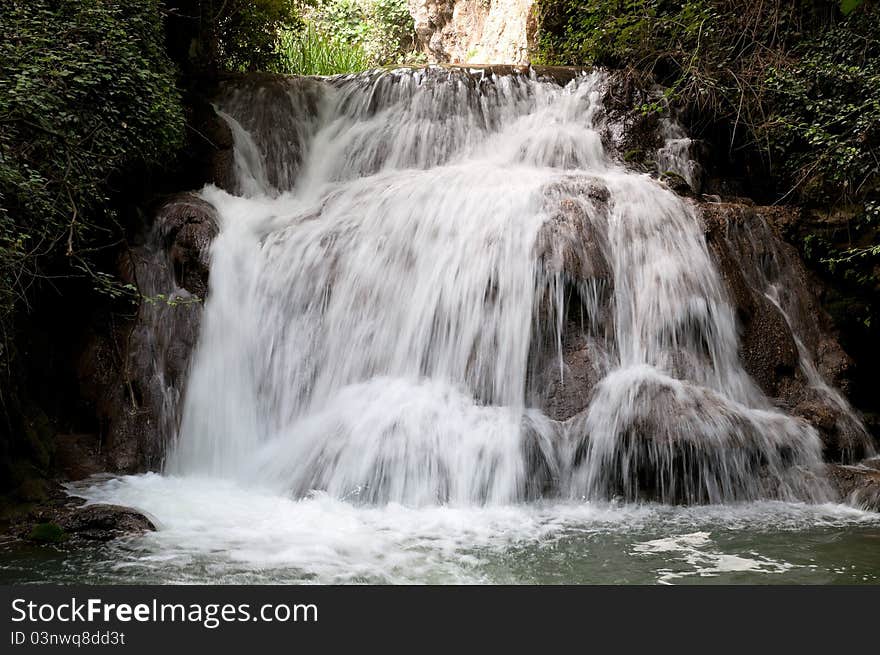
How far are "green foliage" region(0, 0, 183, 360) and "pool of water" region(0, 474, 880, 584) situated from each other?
1.73 metres

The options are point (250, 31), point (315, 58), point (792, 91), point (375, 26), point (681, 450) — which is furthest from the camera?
point (375, 26)

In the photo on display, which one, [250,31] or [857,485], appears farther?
[250,31]

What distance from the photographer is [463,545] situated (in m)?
4.58

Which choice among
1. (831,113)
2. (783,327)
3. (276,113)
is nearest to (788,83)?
(831,113)

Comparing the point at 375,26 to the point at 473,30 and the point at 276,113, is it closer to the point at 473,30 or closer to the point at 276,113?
the point at 473,30

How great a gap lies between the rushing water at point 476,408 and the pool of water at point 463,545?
0.02m

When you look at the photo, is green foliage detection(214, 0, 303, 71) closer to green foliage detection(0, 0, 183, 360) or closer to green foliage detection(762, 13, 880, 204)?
green foliage detection(0, 0, 183, 360)

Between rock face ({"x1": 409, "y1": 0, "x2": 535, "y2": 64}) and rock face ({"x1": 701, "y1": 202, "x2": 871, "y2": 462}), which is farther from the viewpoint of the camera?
rock face ({"x1": 409, "y1": 0, "x2": 535, "y2": 64})

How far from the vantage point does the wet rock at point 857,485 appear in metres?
5.47

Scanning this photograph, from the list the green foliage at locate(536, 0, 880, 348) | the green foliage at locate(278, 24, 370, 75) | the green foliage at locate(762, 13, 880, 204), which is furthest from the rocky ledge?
the green foliage at locate(278, 24, 370, 75)

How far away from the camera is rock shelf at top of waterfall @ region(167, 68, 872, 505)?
5.59 m

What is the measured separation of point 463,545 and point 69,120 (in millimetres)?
4045

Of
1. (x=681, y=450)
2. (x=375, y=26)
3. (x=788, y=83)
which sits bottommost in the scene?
(x=681, y=450)
